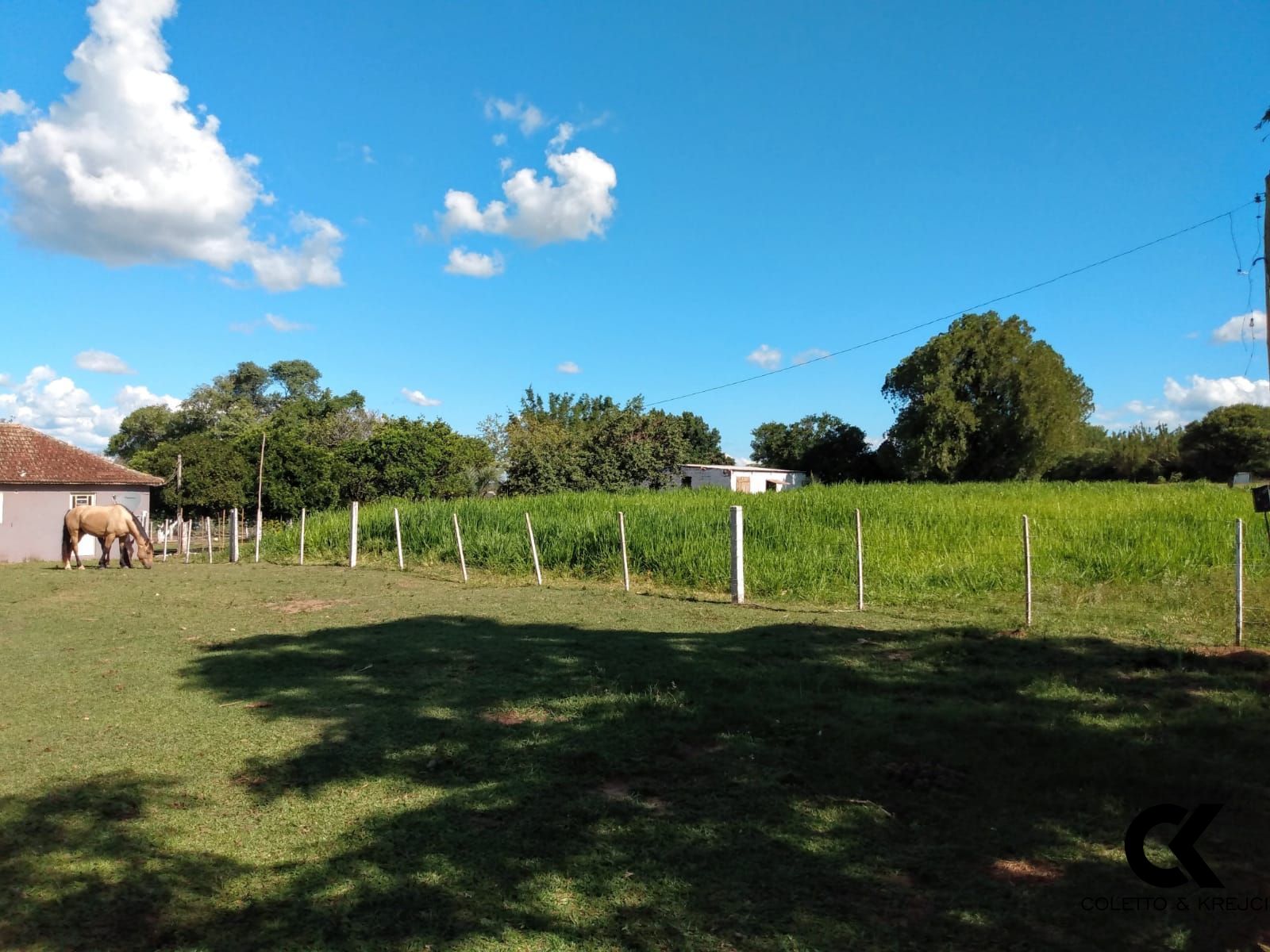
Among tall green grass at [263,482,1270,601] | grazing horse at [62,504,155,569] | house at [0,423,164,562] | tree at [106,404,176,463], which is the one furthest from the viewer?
tree at [106,404,176,463]

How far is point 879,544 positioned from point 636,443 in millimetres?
21515

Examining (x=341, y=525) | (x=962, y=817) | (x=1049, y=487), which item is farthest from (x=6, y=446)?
(x=1049, y=487)

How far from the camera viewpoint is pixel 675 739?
195 inches

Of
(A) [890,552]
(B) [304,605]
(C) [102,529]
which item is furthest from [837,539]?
Result: (C) [102,529]

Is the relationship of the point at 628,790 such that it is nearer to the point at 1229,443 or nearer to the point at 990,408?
the point at 990,408

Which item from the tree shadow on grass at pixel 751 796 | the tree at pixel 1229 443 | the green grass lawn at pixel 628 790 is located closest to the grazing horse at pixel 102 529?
the green grass lawn at pixel 628 790

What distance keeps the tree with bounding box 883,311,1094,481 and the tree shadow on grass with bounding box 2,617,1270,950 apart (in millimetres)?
39196

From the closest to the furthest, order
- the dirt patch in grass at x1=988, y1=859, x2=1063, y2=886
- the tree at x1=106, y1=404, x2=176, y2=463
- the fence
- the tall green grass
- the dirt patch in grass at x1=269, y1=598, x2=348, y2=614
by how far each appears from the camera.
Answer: the dirt patch in grass at x1=988, y1=859, x2=1063, y2=886 → the fence → the dirt patch in grass at x1=269, y1=598, x2=348, y2=614 → the tall green grass → the tree at x1=106, y1=404, x2=176, y2=463

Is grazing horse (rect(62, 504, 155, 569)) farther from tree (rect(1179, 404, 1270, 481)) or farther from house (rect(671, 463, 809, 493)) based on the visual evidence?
tree (rect(1179, 404, 1270, 481))

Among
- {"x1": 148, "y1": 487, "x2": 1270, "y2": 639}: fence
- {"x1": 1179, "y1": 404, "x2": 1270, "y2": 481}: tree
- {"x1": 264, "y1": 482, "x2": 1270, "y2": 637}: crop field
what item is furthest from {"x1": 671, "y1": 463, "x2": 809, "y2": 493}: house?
{"x1": 1179, "y1": 404, "x2": 1270, "y2": 481}: tree

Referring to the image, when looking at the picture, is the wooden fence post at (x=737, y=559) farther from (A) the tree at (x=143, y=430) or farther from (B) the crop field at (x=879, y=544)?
(A) the tree at (x=143, y=430)

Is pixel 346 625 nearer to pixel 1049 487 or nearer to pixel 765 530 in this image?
pixel 765 530

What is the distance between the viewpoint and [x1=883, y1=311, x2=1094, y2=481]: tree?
4331 centimetres

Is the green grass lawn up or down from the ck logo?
up
